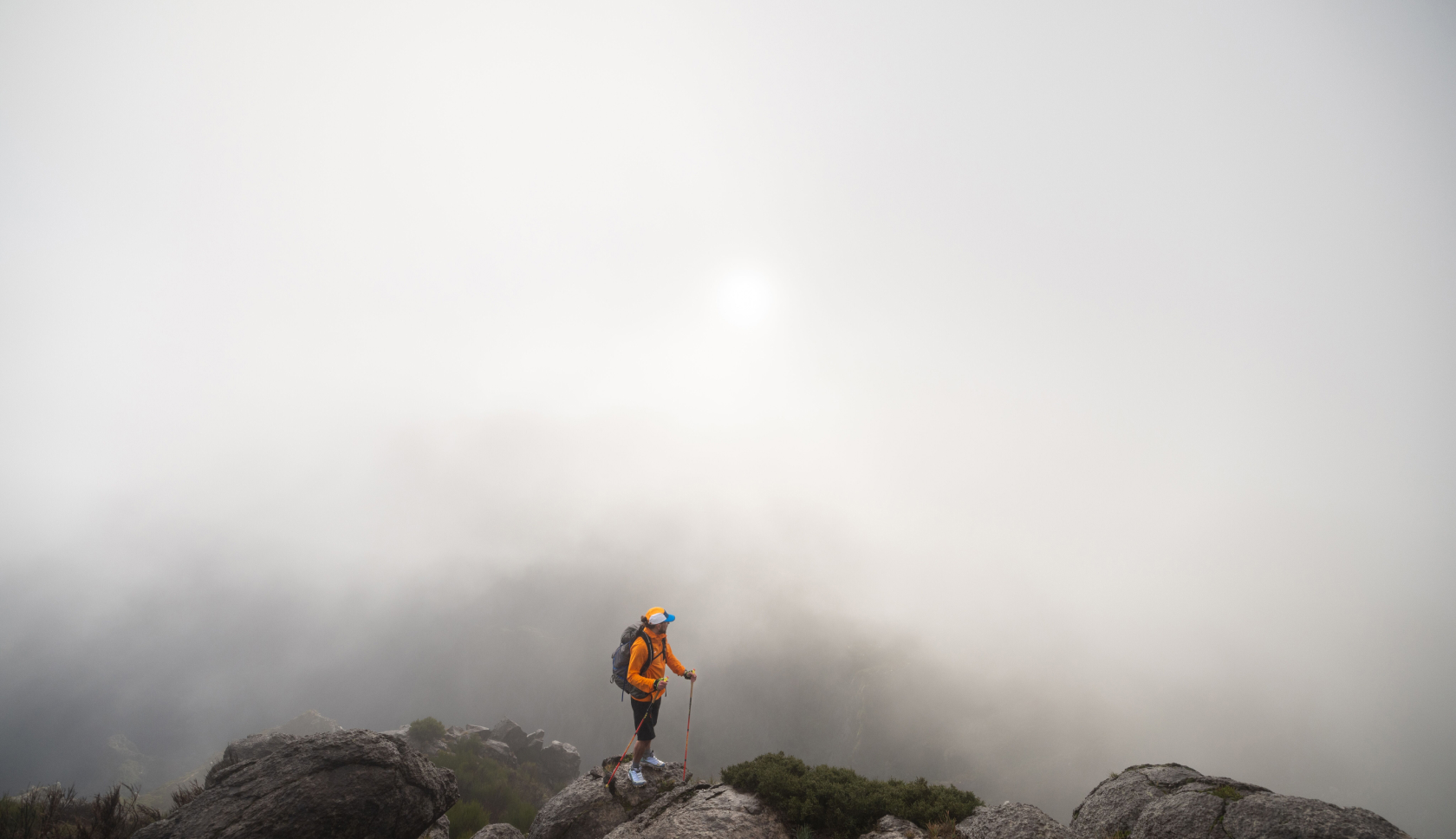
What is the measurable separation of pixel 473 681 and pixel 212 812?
10332cm

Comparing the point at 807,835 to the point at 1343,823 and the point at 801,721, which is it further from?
the point at 801,721

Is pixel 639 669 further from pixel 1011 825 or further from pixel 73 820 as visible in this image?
pixel 73 820

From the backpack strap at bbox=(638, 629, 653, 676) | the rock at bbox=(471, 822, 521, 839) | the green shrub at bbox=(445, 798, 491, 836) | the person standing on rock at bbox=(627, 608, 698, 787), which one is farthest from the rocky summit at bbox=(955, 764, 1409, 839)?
the green shrub at bbox=(445, 798, 491, 836)

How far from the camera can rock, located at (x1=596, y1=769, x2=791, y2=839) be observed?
29.7 ft

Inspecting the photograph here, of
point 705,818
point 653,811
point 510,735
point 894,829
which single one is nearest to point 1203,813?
point 894,829

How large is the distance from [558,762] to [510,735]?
15.1 ft

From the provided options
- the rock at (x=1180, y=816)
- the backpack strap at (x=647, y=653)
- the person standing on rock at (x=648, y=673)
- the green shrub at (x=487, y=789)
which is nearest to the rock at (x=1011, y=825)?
the rock at (x=1180, y=816)

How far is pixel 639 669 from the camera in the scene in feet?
36.0

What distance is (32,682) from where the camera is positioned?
84062 millimetres

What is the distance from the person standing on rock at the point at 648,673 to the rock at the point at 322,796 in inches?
174

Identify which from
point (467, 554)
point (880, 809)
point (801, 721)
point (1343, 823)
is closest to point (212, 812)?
point (880, 809)

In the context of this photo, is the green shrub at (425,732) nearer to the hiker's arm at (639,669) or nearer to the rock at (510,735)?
the rock at (510,735)

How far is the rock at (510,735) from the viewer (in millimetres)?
39094

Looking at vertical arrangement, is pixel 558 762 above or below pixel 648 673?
below
